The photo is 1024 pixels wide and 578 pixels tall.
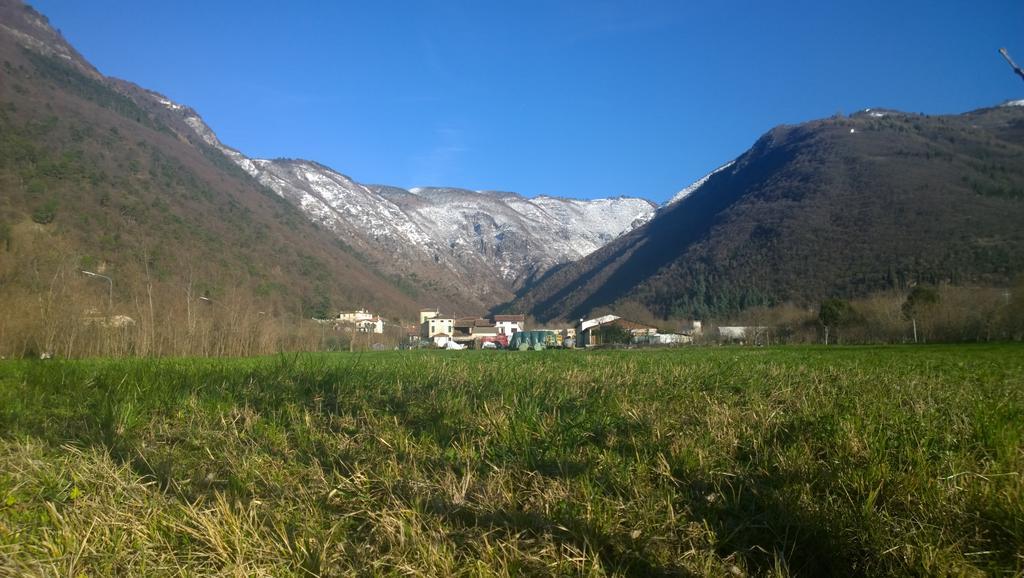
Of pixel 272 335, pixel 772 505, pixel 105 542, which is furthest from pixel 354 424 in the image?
pixel 272 335

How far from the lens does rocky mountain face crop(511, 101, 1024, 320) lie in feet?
203

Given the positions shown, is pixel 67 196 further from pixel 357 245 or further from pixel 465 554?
pixel 357 245

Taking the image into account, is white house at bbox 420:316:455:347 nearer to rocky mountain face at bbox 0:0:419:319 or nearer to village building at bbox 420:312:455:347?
village building at bbox 420:312:455:347

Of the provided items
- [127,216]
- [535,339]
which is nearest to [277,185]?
[127,216]

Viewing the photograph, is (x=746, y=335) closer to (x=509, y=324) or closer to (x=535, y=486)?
(x=509, y=324)

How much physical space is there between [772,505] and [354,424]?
13.8 ft

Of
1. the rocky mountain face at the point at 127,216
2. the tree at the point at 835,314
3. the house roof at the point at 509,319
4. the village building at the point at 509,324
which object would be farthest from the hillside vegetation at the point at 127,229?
the tree at the point at 835,314

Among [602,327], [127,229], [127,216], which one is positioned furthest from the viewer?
[602,327]

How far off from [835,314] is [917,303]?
21.7 feet

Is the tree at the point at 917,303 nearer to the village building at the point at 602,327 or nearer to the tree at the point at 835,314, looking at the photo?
the tree at the point at 835,314

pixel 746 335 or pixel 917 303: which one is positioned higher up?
pixel 917 303

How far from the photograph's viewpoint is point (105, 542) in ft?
12.0

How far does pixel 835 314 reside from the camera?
5278 centimetres

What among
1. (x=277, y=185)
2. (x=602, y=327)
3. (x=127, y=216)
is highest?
(x=277, y=185)
